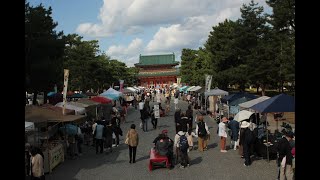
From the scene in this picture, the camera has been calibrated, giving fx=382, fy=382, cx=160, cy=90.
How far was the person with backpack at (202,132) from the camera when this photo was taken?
15.4m

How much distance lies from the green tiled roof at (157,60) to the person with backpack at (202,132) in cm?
9118

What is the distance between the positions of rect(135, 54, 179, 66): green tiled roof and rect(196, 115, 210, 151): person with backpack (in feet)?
299

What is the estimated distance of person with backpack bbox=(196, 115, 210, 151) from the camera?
50.5 ft

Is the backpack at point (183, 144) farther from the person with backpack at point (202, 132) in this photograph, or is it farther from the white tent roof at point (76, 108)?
the white tent roof at point (76, 108)

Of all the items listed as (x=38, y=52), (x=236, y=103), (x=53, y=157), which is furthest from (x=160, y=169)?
(x=38, y=52)

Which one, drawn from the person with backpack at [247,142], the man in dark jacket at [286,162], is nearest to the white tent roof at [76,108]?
the person with backpack at [247,142]

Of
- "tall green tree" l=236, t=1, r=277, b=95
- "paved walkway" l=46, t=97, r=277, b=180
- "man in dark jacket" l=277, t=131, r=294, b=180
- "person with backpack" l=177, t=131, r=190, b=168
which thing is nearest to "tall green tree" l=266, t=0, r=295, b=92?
"tall green tree" l=236, t=1, r=277, b=95

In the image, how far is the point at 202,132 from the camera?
15508 millimetres

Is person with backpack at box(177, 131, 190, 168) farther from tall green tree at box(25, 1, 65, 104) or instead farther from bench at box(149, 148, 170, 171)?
tall green tree at box(25, 1, 65, 104)

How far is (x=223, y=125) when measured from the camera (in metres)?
15.4

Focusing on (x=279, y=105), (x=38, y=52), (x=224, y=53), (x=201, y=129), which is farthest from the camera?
(x=224, y=53)

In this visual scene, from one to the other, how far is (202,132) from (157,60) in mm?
93884

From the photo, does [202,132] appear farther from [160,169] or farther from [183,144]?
[160,169]
